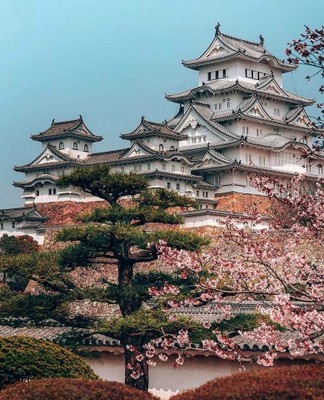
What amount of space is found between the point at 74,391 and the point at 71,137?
46.0 metres

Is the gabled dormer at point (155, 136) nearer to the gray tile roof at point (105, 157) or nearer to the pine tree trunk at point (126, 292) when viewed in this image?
the gray tile roof at point (105, 157)

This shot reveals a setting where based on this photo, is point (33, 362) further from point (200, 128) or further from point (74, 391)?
point (200, 128)

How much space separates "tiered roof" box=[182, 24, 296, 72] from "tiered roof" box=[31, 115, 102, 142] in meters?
8.29

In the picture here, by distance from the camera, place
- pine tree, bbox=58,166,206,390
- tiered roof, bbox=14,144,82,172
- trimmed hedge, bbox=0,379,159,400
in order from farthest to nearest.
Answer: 1. tiered roof, bbox=14,144,82,172
2. pine tree, bbox=58,166,206,390
3. trimmed hedge, bbox=0,379,159,400

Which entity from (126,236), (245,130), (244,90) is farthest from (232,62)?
(126,236)

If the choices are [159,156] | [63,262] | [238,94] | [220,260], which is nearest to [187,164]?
[159,156]

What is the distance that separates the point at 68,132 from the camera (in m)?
53.1

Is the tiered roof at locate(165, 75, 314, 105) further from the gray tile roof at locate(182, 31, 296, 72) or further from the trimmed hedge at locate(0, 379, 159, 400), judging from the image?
the trimmed hedge at locate(0, 379, 159, 400)

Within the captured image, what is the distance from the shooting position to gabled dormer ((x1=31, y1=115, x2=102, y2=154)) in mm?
53594

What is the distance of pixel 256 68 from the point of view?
185 ft

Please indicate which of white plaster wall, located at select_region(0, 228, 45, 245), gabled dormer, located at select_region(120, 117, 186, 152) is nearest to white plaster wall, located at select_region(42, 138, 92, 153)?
gabled dormer, located at select_region(120, 117, 186, 152)

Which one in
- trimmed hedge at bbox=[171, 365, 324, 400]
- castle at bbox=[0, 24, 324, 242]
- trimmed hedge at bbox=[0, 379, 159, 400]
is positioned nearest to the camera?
trimmed hedge at bbox=[171, 365, 324, 400]

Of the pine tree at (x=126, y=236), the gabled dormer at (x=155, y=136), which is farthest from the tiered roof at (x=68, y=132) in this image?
the pine tree at (x=126, y=236)

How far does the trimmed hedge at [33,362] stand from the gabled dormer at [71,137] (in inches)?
1674
